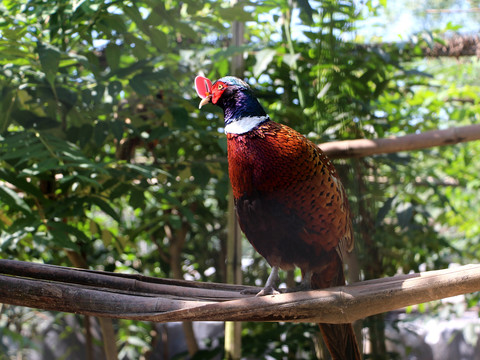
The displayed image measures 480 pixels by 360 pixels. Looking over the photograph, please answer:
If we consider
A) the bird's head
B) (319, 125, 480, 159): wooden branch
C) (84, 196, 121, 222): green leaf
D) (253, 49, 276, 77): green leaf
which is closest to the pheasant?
the bird's head

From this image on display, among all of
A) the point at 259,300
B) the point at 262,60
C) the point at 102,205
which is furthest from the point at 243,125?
the point at 102,205

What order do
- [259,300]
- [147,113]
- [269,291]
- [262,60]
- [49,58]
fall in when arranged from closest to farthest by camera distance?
[259,300]
[269,291]
[49,58]
[262,60]
[147,113]

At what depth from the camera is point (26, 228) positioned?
102cm

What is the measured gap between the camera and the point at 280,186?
30.2 inches

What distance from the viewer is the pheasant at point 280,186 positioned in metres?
0.76

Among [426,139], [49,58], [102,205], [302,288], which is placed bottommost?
[302,288]

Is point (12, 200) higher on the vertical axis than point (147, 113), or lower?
lower

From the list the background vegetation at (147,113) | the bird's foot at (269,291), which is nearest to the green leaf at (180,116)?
the background vegetation at (147,113)

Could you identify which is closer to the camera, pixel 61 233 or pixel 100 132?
pixel 61 233

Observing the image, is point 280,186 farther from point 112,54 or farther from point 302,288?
point 112,54

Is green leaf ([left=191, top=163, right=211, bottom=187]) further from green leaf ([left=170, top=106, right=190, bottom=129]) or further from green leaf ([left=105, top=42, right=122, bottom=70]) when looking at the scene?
green leaf ([left=105, top=42, right=122, bottom=70])

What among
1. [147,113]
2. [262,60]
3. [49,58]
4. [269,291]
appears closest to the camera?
[269,291]

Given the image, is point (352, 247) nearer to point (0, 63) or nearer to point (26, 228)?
point (26, 228)

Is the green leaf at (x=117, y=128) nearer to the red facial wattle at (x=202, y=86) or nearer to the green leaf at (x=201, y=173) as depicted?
the green leaf at (x=201, y=173)
